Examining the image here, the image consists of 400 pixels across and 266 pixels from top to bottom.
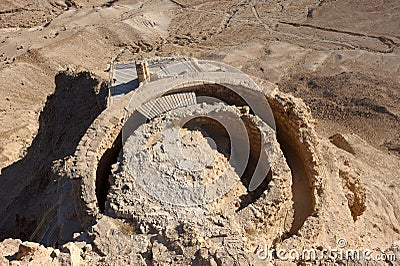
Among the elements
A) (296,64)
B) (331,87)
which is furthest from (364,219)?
(296,64)
